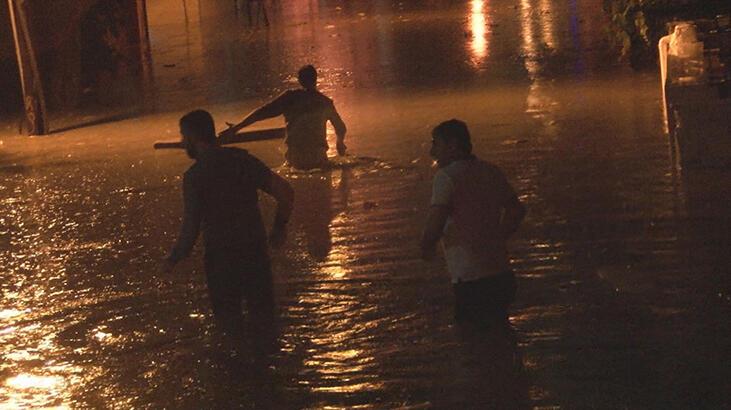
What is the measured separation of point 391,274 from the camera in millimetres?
9727

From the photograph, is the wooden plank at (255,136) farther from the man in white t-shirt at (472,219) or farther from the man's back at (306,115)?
the man in white t-shirt at (472,219)

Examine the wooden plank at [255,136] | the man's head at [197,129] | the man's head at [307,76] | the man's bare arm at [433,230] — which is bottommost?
the wooden plank at [255,136]

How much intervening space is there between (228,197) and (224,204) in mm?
44

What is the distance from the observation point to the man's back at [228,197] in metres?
7.53

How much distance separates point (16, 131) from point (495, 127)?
7.77 m

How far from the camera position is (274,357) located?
26.2 feet

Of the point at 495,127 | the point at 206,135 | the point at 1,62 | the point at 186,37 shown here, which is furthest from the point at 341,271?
the point at 186,37

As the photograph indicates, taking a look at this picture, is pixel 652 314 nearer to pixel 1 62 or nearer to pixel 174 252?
pixel 174 252

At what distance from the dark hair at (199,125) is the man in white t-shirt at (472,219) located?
1258mm

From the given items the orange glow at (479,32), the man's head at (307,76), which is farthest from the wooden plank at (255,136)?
the orange glow at (479,32)

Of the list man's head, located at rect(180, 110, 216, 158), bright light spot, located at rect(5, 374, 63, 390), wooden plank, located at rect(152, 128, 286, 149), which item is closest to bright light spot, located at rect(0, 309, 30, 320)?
bright light spot, located at rect(5, 374, 63, 390)

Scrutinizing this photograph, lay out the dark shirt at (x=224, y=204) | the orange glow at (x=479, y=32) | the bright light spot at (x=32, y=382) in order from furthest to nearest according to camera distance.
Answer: the orange glow at (x=479, y=32)
the bright light spot at (x=32, y=382)
the dark shirt at (x=224, y=204)

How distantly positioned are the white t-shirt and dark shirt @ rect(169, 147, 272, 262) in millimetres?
1153

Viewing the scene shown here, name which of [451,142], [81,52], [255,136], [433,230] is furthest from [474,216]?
[81,52]
